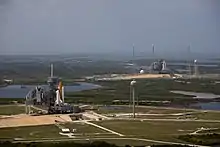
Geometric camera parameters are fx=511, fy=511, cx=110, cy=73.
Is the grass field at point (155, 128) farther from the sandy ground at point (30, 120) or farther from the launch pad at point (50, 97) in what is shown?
the launch pad at point (50, 97)

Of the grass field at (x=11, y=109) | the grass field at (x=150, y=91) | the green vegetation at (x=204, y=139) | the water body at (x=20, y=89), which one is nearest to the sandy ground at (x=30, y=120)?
the grass field at (x=11, y=109)

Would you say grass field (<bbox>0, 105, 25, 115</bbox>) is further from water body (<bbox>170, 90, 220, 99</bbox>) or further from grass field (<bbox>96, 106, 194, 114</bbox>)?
water body (<bbox>170, 90, 220, 99</bbox>)

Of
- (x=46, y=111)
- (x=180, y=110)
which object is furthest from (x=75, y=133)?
(x=180, y=110)

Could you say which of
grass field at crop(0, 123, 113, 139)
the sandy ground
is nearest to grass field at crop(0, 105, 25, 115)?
the sandy ground

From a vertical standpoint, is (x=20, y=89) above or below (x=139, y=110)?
above

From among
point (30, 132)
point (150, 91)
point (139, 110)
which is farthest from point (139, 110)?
point (150, 91)

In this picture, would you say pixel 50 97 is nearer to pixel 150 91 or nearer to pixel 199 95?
pixel 150 91
